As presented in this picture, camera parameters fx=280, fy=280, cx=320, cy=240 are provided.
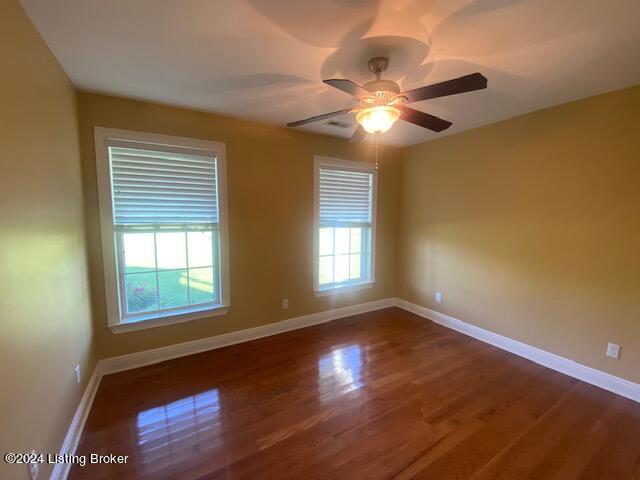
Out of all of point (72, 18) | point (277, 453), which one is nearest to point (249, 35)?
point (72, 18)

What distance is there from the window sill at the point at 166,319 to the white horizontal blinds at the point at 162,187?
0.90 meters

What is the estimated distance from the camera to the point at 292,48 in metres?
1.69

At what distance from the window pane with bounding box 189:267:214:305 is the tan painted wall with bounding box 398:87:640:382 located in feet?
9.33

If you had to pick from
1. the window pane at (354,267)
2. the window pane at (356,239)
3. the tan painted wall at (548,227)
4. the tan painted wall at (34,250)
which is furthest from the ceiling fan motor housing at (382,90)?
the window pane at (354,267)

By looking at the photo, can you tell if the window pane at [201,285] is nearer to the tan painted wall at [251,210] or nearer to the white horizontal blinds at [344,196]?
the tan painted wall at [251,210]

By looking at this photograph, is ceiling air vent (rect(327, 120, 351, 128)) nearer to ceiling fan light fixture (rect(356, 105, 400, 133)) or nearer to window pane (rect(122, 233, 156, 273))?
ceiling fan light fixture (rect(356, 105, 400, 133))

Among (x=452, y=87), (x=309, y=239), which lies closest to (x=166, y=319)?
(x=309, y=239)

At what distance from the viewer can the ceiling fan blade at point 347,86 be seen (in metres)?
1.41

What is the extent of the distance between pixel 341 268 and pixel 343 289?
290 millimetres

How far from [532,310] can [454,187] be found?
5.19ft

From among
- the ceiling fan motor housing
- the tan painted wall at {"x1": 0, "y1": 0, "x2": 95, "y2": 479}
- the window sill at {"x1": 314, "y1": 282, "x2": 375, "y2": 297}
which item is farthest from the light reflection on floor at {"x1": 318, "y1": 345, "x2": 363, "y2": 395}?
the ceiling fan motor housing

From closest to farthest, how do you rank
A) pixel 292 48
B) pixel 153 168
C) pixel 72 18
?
pixel 72 18 → pixel 292 48 → pixel 153 168

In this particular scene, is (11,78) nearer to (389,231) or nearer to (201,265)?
(201,265)

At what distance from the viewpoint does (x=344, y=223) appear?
383 centimetres
